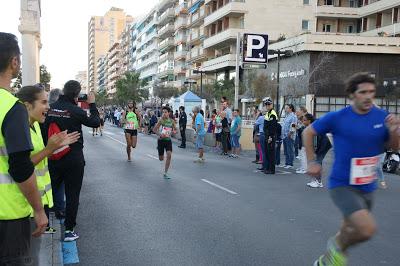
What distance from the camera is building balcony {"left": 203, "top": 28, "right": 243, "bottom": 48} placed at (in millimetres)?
53344

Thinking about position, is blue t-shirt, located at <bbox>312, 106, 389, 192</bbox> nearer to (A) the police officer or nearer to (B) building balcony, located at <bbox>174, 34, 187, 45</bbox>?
(A) the police officer

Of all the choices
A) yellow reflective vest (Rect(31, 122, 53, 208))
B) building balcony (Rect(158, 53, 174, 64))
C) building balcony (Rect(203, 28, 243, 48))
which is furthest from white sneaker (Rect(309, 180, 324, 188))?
building balcony (Rect(158, 53, 174, 64))

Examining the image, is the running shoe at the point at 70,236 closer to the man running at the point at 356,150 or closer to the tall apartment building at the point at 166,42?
the man running at the point at 356,150

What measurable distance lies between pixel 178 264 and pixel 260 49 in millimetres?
18715

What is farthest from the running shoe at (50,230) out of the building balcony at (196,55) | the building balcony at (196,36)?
the building balcony at (196,36)

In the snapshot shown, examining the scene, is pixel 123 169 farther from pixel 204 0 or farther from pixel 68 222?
pixel 204 0

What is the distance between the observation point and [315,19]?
56.5 m

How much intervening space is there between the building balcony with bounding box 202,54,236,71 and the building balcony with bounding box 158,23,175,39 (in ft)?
97.2

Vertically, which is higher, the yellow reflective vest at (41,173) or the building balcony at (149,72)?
the building balcony at (149,72)

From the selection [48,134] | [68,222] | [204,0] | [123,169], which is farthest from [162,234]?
[204,0]

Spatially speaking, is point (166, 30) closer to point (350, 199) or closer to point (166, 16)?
point (166, 16)

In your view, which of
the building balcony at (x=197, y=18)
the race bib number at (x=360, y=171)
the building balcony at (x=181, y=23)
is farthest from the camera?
the building balcony at (x=181, y=23)

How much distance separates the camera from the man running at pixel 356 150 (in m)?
4.48

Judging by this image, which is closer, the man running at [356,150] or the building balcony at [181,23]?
the man running at [356,150]
